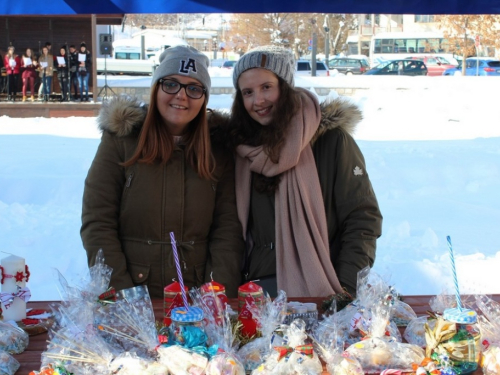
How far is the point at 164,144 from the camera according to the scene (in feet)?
9.98

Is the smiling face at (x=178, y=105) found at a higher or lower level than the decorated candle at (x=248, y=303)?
higher

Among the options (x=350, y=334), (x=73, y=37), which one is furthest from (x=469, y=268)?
(x=73, y=37)

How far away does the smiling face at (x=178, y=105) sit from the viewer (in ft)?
9.85

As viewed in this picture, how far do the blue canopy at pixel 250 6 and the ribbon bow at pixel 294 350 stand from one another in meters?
2.18

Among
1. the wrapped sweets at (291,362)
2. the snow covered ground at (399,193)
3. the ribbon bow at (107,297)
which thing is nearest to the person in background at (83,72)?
the snow covered ground at (399,193)

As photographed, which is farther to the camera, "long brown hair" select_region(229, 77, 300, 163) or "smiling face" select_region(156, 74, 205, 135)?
"long brown hair" select_region(229, 77, 300, 163)

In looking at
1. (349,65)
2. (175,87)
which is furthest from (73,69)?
(349,65)

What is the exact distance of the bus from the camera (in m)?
43.3

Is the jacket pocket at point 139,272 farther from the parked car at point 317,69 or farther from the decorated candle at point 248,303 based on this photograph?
the parked car at point 317,69

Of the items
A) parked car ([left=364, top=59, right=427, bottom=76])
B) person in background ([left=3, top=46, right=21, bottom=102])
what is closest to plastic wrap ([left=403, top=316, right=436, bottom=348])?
person in background ([left=3, top=46, right=21, bottom=102])

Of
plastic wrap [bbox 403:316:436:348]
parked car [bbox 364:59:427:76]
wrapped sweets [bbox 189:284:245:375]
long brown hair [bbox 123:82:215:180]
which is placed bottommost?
plastic wrap [bbox 403:316:436:348]

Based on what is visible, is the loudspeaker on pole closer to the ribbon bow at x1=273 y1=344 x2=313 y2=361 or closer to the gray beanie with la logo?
the gray beanie with la logo

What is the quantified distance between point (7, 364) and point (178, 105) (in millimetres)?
1459

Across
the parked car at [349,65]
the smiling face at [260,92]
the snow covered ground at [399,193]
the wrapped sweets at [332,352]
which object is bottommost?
the snow covered ground at [399,193]
